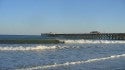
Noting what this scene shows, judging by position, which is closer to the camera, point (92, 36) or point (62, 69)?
point (62, 69)

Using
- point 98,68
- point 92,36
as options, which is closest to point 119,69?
point 98,68

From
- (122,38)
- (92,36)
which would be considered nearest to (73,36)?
(92,36)

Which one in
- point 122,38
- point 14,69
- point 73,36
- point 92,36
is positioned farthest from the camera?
point 73,36

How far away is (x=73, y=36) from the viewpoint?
370 ft

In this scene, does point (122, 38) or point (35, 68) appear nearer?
point (35, 68)

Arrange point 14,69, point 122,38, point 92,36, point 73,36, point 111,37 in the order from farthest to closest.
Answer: point 73,36 < point 92,36 < point 111,37 < point 122,38 < point 14,69

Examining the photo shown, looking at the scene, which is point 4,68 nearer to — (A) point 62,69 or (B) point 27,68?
(B) point 27,68

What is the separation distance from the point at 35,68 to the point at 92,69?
2.88 m

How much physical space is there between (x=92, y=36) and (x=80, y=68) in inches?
3318

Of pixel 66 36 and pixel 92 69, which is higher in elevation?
pixel 92 69

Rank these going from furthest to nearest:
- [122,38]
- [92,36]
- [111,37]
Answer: [92,36]
[111,37]
[122,38]

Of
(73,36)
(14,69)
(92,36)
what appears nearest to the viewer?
(14,69)

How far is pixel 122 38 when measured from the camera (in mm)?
84500

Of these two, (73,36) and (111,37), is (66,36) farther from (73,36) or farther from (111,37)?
(111,37)
